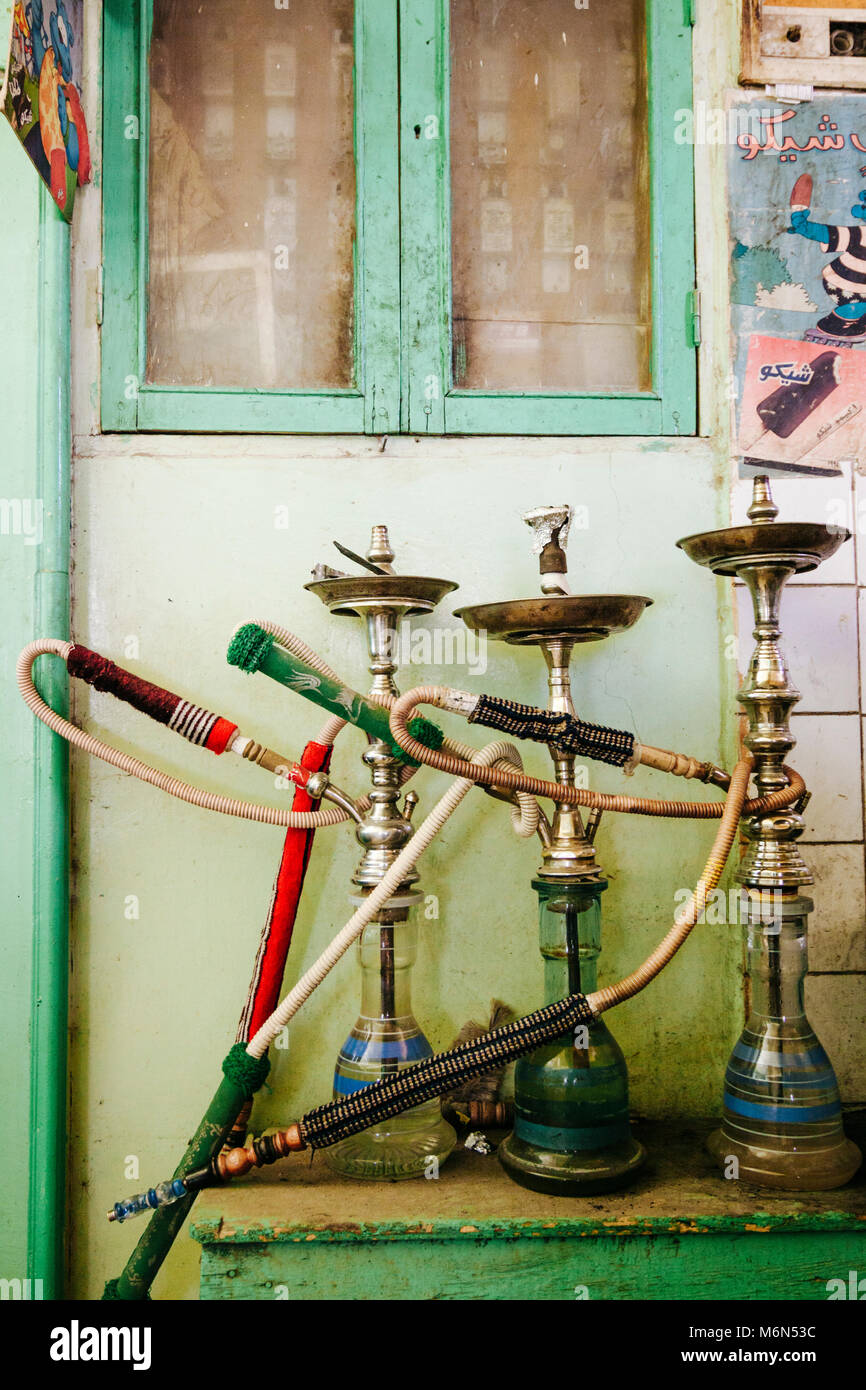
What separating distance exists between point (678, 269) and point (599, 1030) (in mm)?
1348

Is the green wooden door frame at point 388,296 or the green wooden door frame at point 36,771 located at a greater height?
the green wooden door frame at point 388,296

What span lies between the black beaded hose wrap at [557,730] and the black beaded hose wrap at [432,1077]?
1.16 feet

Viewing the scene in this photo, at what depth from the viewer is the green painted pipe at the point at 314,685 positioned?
131 centimetres

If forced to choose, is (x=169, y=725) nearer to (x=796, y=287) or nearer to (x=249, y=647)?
(x=249, y=647)

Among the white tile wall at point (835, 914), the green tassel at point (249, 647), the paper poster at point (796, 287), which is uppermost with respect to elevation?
the paper poster at point (796, 287)

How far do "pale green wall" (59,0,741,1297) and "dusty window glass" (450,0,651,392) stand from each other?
143mm

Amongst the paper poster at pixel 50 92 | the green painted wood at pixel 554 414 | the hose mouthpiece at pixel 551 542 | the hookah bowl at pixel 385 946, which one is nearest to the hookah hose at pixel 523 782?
the hookah bowl at pixel 385 946

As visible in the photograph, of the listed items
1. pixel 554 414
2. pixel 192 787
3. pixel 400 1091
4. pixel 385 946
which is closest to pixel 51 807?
pixel 192 787

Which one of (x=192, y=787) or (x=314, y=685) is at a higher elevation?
(x=314, y=685)

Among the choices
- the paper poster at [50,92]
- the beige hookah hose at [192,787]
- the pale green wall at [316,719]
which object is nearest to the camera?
the paper poster at [50,92]

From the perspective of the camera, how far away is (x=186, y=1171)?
1.30 meters

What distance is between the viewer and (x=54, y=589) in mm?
1562

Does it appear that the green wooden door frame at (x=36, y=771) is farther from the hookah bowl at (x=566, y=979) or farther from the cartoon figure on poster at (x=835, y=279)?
the cartoon figure on poster at (x=835, y=279)

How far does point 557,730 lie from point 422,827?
24cm
